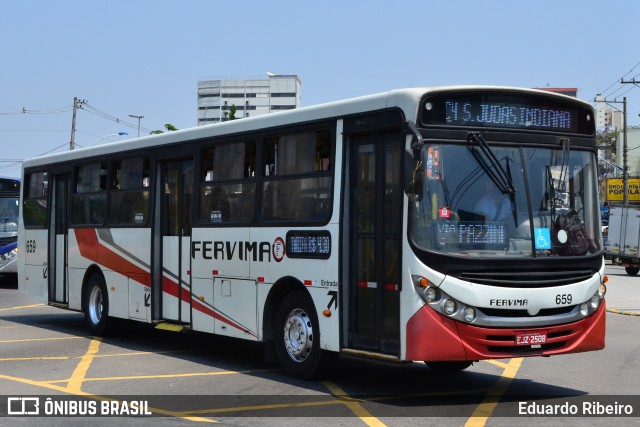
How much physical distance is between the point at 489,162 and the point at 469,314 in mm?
1515

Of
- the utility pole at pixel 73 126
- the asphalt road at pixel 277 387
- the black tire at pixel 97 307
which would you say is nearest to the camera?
the asphalt road at pixel 277 387

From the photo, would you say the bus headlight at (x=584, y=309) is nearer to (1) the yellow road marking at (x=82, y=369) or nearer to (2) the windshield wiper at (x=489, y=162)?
(2) the windshield wiper at (x=489, y=162)

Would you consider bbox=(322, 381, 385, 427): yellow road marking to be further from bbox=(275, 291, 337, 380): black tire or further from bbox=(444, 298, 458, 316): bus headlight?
bbox=(444, 298, 458, 316): bus headlight

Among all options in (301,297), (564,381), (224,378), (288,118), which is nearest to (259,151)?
(288,118)

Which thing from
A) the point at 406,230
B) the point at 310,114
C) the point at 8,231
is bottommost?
the point at 406,230

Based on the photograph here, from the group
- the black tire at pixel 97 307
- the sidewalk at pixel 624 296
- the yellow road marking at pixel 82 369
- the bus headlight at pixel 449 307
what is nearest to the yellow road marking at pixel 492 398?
the bus headlight at pixel 449 307

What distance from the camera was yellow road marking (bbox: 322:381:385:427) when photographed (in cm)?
877

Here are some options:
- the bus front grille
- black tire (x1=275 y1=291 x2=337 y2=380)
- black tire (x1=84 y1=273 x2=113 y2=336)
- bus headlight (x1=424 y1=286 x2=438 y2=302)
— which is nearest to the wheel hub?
black tire (x1=275 y1=291 x2=337 y2=380)

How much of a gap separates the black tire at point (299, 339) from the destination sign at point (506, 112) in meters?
2.67

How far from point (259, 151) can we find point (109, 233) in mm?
4654

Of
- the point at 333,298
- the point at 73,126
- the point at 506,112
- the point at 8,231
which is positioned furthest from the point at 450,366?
the point at 73,126

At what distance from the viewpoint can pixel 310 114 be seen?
37.0 feet

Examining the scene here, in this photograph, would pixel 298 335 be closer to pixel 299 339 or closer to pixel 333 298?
pixel 299 339

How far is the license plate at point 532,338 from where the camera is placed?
9641mm
